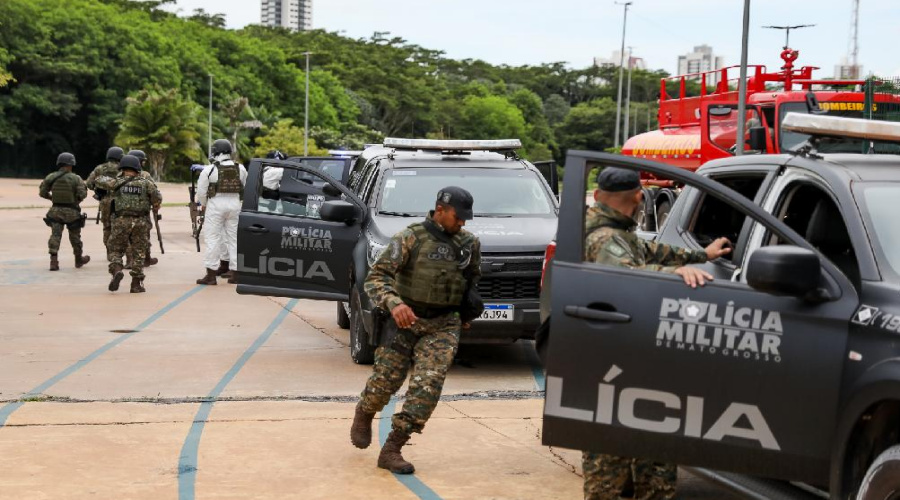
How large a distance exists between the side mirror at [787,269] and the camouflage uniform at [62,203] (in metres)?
15.8

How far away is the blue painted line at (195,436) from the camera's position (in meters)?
6.58

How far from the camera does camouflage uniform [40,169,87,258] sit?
1869 centimetres

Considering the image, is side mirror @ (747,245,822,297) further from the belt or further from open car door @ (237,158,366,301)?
open car door @ (237,158,366,301)

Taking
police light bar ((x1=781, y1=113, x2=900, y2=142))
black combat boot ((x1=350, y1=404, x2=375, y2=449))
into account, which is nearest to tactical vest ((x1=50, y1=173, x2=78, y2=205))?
black combat boot ((x1=350, y1=404, x2=375, y2=449))

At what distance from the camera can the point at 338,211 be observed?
10711mm

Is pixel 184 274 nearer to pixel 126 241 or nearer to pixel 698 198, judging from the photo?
pixel 126 241

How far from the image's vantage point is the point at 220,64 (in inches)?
4299

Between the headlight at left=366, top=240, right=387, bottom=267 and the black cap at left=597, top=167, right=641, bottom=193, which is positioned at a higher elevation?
the black cap at left=597, top=167, right=641, bottom=193

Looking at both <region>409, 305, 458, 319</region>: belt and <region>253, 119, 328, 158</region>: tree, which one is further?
<region>253, 119, 328, 158</region>: tree

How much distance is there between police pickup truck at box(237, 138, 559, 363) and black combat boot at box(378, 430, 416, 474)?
10.0 feet

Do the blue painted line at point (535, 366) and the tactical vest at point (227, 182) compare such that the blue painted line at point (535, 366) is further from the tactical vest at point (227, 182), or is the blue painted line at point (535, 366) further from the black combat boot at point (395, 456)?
the tactical vest at point (227, 182)

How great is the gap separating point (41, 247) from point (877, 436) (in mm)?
20451

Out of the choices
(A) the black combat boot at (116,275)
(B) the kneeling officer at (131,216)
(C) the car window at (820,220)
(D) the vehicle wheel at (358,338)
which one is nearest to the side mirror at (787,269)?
(C) the car window at (820,220)

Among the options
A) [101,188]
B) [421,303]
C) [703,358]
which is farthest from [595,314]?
[101,188]
